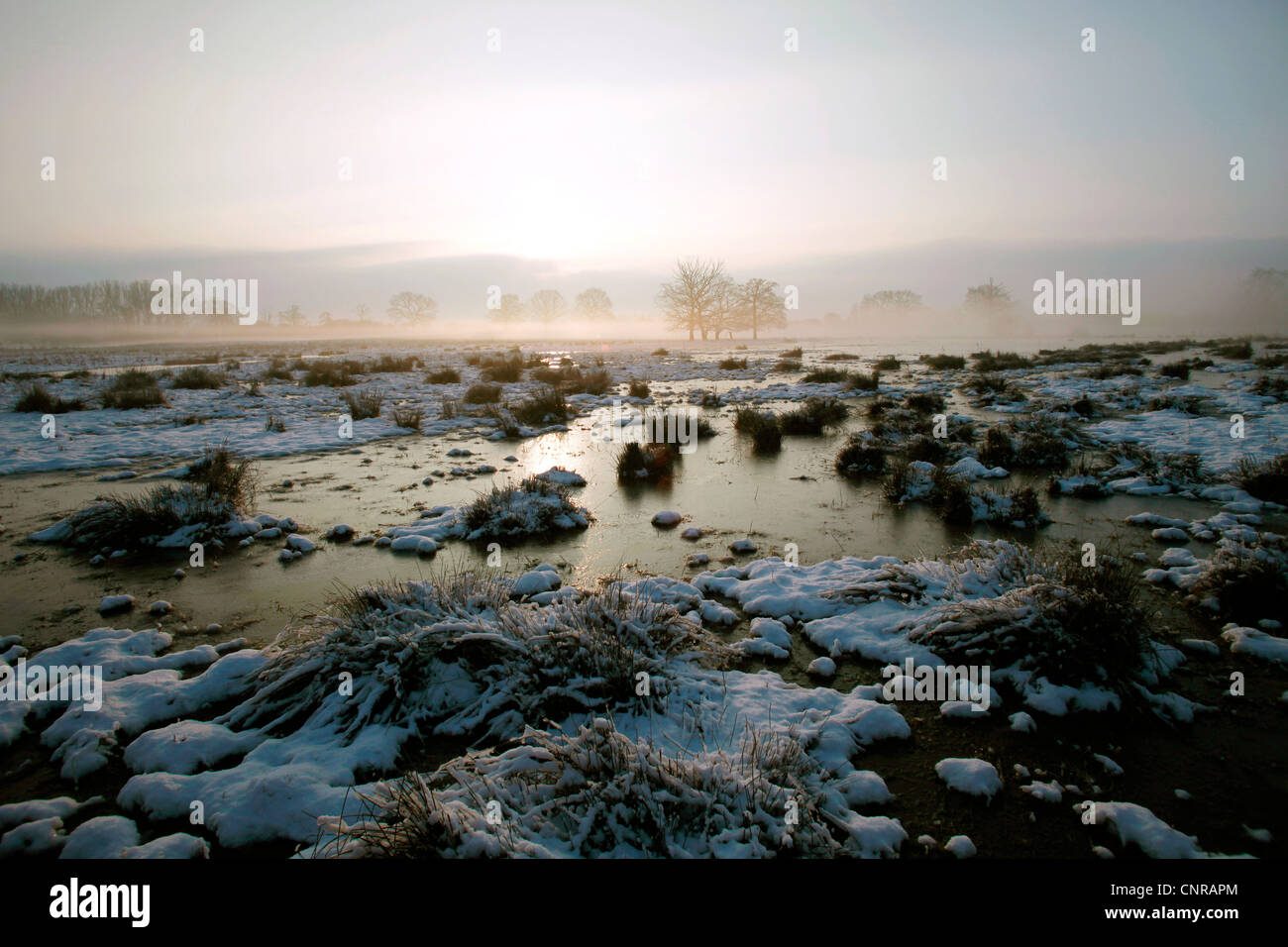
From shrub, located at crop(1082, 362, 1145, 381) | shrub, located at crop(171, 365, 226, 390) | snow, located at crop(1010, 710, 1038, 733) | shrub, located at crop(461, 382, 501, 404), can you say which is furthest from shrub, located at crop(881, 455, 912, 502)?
shrub, located at crop(171, 365, 226, 390)

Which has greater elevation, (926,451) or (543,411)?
(543,411)

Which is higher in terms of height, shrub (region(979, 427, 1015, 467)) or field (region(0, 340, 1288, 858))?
shrub (region(979, 427, 1015, 467))

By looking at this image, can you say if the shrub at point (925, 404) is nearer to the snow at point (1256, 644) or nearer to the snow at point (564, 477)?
the snow at point (564, 477)

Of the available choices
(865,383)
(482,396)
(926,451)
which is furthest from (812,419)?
(482,396)

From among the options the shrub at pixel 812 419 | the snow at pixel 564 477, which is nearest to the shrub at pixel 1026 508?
the snow at pixel 564 477

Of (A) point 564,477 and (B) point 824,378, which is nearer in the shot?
(A) point 564,477

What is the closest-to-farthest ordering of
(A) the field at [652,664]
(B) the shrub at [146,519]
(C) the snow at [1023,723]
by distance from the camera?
(A) the field at [652,664] < (C) the snow at [1023,723] < (B) the shrub at [146,519]

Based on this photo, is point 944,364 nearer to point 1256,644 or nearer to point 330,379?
point 1256,644

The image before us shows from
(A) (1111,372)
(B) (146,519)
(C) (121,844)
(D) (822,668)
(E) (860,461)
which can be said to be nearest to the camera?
(C) (121,844)

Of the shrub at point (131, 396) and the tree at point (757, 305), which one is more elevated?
the tree at point (757, 305)

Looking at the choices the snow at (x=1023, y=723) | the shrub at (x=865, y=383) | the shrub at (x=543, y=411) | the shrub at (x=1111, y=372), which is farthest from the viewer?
the shrub at (x=1111, y=372)

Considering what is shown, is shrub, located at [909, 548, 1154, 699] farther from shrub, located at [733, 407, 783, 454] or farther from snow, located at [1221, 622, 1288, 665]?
shrub, located at [733, 407, 783, 454]
